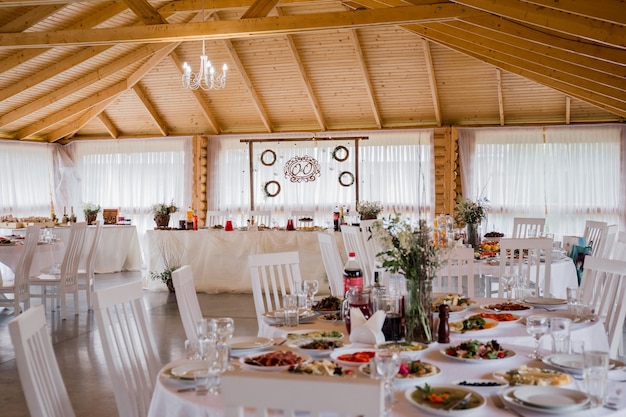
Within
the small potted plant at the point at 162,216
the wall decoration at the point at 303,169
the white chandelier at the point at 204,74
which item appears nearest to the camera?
the white chandelier at the point at 204,74

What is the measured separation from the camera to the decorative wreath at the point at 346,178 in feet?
43.3

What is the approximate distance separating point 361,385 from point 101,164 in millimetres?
14148

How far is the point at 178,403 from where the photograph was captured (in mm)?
2266

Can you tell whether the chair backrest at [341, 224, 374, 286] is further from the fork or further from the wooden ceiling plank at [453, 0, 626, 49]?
the fork

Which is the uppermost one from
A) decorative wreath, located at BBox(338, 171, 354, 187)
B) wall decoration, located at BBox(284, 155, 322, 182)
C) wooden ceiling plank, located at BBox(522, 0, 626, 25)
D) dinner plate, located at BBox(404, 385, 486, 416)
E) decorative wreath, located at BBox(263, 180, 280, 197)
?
wooden ceiling plank, located at BBox(522, 0, 626, 25)

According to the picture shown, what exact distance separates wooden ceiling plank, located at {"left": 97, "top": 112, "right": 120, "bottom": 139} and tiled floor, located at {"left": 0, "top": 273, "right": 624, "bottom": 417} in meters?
6.01

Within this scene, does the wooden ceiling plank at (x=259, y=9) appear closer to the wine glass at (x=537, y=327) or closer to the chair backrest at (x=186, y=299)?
the chair backrest at (x=186, y=299)

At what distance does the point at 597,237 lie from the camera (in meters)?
7.73

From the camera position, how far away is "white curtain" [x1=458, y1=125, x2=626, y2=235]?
12180 mm

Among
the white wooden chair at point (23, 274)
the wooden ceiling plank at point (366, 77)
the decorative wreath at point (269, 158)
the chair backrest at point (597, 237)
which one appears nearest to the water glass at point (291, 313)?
the white wooden chair at point (23, 274)

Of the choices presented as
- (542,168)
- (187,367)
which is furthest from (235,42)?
(187,367)

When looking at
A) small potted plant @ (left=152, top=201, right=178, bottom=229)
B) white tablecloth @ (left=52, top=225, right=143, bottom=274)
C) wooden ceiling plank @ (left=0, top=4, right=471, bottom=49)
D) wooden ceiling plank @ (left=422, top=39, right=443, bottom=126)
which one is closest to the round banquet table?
wooden ceiling plank @ (left=0, top=4, right=471, bottom=49)

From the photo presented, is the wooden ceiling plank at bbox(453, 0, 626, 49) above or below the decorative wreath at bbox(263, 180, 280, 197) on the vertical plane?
above

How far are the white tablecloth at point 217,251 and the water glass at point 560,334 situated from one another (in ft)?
21.6
